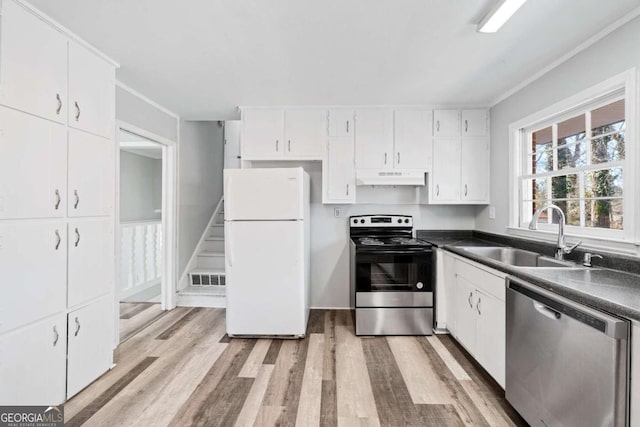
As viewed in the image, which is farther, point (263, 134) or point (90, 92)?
point (263, 134)

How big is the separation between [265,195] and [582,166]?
2.49 metres

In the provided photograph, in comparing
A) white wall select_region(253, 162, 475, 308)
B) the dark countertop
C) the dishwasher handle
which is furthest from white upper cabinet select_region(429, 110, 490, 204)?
the dishwasher handle

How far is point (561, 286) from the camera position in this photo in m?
1.40

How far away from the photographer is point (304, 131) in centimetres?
328

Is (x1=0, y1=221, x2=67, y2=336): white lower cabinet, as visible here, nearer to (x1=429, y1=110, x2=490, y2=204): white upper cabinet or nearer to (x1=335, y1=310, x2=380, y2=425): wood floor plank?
(x1=335, y1=310, x2=380, y2=425): wood floor plank

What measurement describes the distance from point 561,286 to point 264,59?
2.31 m

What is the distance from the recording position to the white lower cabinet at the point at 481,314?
1.95m

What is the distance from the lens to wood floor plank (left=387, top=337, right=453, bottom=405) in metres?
1.98

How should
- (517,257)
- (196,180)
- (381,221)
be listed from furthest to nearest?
(196,180) < (381,221) < (517,257)

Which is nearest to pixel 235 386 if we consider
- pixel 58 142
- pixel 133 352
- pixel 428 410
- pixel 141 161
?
pixel 133 352

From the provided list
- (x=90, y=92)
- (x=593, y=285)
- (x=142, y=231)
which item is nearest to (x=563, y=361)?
(x=593, y=285)

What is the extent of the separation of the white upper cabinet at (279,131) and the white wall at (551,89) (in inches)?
72.2

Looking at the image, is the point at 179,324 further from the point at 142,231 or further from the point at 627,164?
the point at 627,164

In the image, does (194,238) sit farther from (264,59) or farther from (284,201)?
(264,59)
